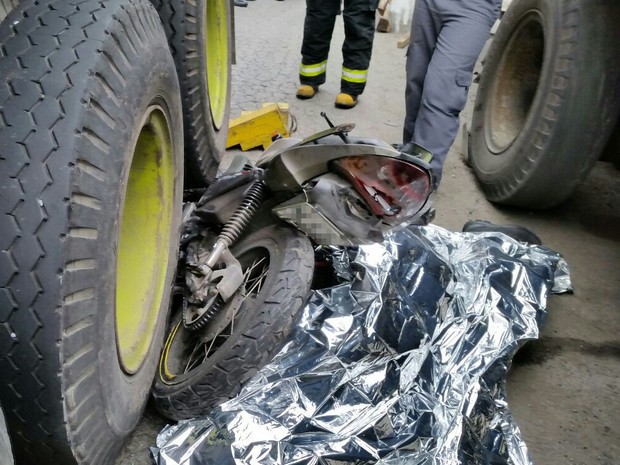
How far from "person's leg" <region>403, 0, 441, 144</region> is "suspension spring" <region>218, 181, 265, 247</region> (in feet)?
4.07

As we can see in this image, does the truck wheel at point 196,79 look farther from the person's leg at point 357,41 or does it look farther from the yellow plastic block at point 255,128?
the person's leg at point 357,41

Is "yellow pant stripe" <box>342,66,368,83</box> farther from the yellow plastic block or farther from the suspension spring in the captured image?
the suspension spring

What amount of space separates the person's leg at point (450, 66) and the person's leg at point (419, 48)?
0.08m

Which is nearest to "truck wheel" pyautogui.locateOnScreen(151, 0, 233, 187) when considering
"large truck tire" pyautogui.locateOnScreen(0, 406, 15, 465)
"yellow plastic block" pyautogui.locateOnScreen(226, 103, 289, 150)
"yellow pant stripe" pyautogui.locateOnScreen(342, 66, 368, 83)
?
"yellow plastic block" pyautogui.locateOnScreen(226, 103, 289, 150)

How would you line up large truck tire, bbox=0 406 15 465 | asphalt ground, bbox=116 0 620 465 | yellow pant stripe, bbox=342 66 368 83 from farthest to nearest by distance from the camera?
yellow pant stripe, bbox=342 66 368 83
asphalt ground, bbox=116 0 620 465
large truck tire, bbox=0 406 15 465

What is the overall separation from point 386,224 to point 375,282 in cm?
18

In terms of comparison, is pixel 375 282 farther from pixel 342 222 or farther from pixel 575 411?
pixel 575 411

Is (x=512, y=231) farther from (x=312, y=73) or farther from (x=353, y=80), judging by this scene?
(x=312, y=73)

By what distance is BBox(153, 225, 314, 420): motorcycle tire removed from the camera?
1434mm

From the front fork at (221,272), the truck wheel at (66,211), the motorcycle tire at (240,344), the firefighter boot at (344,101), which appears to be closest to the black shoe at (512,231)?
the motorcycle tire at (240,344)

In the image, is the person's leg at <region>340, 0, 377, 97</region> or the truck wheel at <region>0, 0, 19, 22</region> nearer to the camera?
the truck wheel at <region>0, 0, 19, 22</region>

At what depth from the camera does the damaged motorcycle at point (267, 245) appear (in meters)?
1.45

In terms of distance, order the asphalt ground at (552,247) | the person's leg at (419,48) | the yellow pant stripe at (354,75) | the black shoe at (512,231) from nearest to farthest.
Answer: the asphalt ground at (552,247) → the black shoe at (512,231) → the person's leg at (419,48) → the yellow pant stripe at (354,75)

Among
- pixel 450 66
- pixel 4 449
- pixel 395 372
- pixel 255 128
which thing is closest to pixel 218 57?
pixel 255 128
